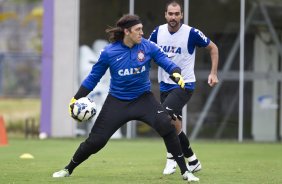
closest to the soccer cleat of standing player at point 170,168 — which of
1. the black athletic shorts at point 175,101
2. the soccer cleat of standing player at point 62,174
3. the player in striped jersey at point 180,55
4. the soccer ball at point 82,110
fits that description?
the player in striped jersey at point 180,55

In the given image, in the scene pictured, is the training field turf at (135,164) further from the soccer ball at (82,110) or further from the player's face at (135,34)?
the player's face at (135,34)

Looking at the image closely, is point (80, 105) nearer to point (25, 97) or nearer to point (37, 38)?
point (25, 97)

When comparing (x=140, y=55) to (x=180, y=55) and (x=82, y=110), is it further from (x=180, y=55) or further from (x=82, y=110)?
(x=180, y=55)

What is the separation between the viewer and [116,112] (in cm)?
1080

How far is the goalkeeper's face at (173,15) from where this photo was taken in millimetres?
11773

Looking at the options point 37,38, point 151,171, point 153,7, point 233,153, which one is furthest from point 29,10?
point 151,171

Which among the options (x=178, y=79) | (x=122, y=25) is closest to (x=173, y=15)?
(x=122, y=25)

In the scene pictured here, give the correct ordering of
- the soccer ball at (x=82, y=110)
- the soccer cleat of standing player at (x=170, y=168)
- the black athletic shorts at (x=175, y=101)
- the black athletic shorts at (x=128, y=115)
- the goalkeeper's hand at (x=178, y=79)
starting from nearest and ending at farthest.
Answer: the goalkeeper's hand at (x=178, y=79) → the soccer ball at (x=82, y=110) → the black athletic shorts at (x=128, y=115) → the black athletic shorts at (x=175, y=101) → the soccer cleat of standing player at (x=170, y=168)

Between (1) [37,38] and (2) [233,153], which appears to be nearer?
(2) [233,153]

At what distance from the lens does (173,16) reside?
1192 cm

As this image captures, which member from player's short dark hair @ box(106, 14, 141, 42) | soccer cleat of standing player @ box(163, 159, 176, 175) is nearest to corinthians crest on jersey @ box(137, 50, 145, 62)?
player's short dark hair @ box(106, 14, 141, 42)

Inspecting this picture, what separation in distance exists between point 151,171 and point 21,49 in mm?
29334

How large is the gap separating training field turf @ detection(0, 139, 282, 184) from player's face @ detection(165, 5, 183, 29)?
6.69ft

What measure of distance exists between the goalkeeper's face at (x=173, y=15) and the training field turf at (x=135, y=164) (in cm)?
204
